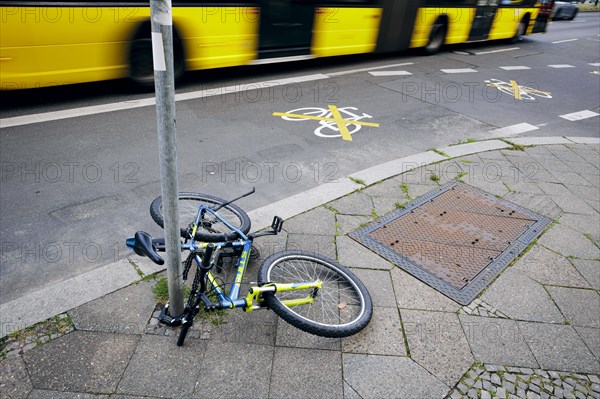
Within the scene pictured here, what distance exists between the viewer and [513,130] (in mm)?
7926

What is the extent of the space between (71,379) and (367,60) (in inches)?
439

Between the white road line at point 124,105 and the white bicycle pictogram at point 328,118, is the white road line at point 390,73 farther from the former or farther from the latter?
the white bicycle pictogram at point 328,118

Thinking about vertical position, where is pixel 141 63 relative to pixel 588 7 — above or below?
below

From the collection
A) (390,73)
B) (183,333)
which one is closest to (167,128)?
(183,333)

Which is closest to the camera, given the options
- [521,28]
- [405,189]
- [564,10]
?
[405,189]

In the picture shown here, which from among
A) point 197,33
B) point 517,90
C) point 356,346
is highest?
point 197,33

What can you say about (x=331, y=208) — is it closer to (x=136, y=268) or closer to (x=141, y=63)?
(x=136, y=268)

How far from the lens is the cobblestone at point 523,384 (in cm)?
290

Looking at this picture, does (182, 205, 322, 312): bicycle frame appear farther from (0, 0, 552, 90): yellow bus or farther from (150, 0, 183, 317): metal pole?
(0, 0, 552, 90): yellow bus

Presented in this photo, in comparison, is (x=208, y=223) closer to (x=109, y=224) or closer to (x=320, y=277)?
(x=320, y=277)

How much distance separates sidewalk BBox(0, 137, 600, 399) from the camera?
2.77 m

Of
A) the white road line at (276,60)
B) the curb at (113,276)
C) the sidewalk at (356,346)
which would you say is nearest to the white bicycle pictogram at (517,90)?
the white road line at (276,60)

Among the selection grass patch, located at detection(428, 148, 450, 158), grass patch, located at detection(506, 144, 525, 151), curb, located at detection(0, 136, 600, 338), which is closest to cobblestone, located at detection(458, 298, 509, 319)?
curb, located at detection(0, 136, 600, 338)

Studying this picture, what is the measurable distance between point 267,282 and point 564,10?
30.6 m
